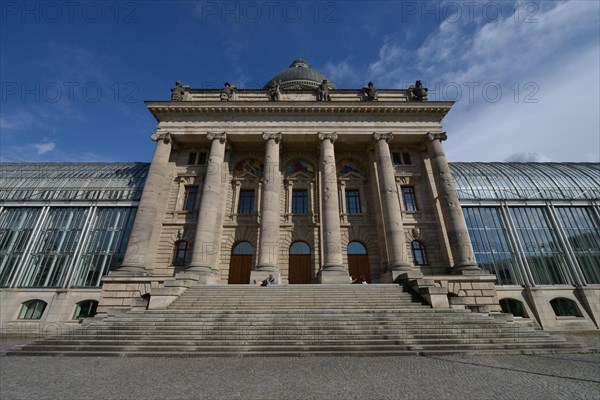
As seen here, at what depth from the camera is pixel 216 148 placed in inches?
943

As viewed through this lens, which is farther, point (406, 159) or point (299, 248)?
point (406, 159)

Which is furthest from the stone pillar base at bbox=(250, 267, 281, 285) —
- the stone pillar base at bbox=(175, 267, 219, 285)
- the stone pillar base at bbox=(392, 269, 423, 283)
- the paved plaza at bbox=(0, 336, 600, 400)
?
the paved plaza at bbox=(0, 336, 600, 400)

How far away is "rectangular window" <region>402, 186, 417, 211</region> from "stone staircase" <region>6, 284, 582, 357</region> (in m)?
12.6

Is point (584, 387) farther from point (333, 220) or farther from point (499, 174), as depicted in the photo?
point (499, 174)

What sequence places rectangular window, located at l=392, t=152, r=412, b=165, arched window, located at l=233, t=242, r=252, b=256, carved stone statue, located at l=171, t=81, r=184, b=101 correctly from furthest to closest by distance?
rectangular window, located at l=392, t=152, r=412, b=165 < carved stone statue, located at l=171, t=81, r=184, b=101 < arched window, located at l=233, t=242, r=252, b=256

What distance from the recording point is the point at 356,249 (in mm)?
23500

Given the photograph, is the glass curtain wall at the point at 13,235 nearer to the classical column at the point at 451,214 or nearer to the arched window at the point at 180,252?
the arched window at the point at 180,252

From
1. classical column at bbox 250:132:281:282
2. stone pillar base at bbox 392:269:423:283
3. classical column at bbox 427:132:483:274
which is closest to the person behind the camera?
stone pillar base at bbox 392:269:423:283

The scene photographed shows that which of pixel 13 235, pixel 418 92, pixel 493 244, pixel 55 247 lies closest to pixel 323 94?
pixel 418 92

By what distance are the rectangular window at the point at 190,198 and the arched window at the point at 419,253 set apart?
19983 millimetres

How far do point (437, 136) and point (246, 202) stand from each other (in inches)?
746

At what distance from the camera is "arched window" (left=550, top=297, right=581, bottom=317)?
20938mm

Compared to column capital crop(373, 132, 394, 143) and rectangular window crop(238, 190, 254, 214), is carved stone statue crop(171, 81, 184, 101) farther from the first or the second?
column capital crop(373, 132, 394, 143)

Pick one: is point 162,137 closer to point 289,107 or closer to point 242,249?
point 289,107
